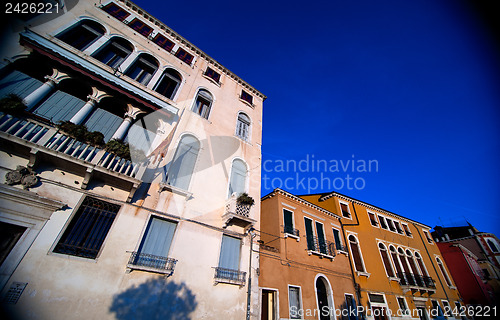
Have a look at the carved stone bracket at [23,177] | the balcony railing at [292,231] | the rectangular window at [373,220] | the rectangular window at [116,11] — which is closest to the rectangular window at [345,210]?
the rectangular window at [373,220]

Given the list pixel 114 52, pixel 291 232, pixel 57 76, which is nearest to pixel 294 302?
pixel 291 232

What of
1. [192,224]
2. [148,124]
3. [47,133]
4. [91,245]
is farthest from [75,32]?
[192,224]

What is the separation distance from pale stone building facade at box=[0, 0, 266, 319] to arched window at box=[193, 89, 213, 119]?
25 cm

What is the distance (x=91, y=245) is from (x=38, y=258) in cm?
112

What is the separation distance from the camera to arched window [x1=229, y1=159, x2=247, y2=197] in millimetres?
11141

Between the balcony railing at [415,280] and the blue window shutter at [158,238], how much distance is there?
20.2m

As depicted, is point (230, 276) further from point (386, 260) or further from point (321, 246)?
point (386, 260)

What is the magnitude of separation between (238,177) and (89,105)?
7843 millimetres

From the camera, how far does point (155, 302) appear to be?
627cm

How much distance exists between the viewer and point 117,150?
7.05 m

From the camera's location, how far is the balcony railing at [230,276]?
7.93 m

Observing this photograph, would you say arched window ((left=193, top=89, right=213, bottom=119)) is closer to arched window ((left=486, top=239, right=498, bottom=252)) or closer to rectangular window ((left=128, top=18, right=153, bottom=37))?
rectangular window ((left=128, top=18, right=153, bottom=37))

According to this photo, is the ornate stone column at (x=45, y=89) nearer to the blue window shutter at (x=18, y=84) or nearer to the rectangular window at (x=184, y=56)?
the blue window shutter at (x=18, y=84)

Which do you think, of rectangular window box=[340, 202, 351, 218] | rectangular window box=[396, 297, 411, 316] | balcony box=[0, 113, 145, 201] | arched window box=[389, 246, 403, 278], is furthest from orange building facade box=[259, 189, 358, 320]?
balcony box=[0, 113, 145, 201]
